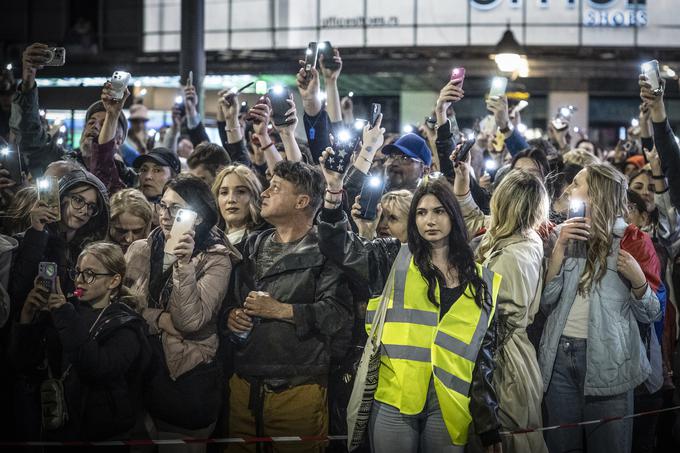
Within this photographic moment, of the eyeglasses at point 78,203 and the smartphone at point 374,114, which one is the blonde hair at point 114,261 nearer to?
the eyeglasses at point 78,203

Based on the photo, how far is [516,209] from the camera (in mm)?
5746

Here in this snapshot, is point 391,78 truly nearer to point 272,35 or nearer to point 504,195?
point 272,35

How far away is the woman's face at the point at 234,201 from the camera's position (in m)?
6.46

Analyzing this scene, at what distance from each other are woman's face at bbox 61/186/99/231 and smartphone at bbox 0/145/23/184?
2.17ft

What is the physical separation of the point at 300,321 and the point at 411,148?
86.1 inches

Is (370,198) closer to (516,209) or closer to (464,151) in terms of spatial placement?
(516,209)

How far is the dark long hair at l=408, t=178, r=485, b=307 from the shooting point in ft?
17.2

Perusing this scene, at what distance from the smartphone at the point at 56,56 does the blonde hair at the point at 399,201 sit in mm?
2532

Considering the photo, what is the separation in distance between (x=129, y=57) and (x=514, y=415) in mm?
25075

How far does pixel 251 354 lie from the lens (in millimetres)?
5555

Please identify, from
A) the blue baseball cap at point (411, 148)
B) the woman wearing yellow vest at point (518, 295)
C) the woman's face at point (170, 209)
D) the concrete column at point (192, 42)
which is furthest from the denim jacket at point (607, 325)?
the concrete column at point (192, 42)

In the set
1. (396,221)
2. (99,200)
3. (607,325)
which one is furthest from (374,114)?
(607,325)

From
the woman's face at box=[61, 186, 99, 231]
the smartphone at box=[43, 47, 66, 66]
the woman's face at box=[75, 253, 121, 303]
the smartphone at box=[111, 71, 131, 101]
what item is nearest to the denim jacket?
the woman's face at box=[75, 253, 121, 303]

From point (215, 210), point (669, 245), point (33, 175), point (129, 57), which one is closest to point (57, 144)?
point (33, 175)
